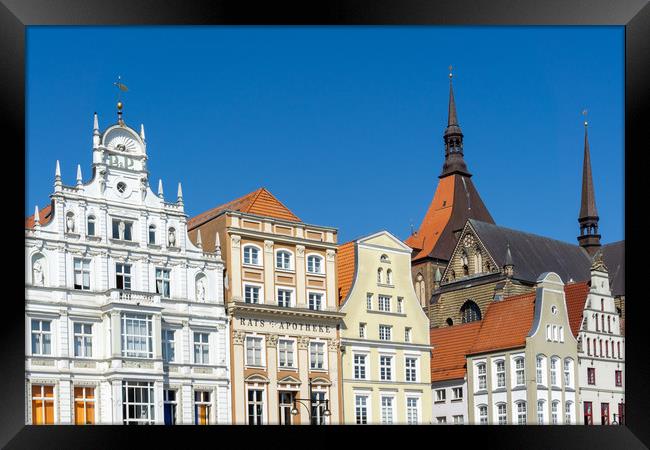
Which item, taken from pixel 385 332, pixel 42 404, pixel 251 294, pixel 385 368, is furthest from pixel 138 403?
pixel 385 332

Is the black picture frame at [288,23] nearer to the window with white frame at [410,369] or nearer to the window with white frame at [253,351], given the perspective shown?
the window with white frame at [253,351]

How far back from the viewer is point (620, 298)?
103 ft

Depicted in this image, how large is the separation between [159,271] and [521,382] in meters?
8.87

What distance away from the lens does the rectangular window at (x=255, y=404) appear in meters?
19.9

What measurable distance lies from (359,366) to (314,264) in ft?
7.06

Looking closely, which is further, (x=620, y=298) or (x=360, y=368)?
(x=620, y=298)

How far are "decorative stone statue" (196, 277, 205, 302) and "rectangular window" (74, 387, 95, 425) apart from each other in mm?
2888

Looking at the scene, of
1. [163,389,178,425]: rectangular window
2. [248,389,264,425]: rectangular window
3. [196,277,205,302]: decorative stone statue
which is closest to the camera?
[163,389,178,425]: rectangular window

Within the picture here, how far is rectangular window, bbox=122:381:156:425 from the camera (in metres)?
18.1

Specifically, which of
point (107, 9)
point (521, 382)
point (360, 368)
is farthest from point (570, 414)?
point (107, 9)

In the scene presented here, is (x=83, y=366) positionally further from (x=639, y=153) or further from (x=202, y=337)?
(x=639, y=153)

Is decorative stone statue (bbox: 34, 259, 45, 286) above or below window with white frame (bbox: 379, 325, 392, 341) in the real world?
above

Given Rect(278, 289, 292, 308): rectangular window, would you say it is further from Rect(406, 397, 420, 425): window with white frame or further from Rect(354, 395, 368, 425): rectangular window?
Rect(406, 397, 420, 425): window with white frame

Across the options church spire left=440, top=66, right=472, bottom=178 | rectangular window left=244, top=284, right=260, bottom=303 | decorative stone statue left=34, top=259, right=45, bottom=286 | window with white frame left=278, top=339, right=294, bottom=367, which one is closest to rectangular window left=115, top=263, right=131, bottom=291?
decorative stone statue left=34, top=259, right=45, bottom=286
